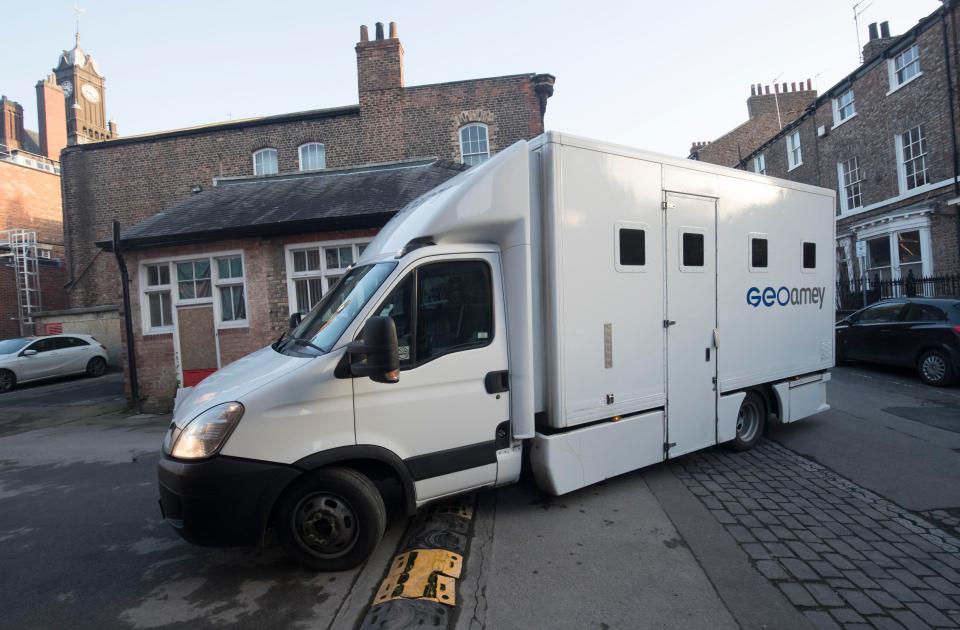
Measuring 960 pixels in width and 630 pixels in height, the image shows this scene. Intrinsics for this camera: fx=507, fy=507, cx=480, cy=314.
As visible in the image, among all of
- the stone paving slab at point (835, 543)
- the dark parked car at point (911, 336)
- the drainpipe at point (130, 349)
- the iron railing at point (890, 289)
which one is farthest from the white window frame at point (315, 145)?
the iron railing at point (890, 289)

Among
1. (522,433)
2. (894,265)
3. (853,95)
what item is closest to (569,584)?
(522,433)

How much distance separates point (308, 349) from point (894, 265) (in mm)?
19180

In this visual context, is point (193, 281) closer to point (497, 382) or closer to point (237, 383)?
point (237, 383)

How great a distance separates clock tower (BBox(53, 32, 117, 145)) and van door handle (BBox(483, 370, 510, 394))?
4251 cm

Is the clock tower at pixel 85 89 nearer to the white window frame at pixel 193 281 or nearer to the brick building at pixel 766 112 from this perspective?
the white window frame at pixel 193 281

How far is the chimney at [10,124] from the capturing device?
38.1 m

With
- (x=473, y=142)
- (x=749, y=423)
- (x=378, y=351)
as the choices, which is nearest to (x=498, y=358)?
(x=378, y=351)

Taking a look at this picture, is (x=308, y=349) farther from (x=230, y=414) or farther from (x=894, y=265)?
(x=894, y=265)

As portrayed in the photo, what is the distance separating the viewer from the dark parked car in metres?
8.45

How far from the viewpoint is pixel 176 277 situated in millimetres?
10375

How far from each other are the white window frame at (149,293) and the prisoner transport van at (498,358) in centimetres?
777

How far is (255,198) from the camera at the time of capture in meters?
11.8

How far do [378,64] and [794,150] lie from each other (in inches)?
704

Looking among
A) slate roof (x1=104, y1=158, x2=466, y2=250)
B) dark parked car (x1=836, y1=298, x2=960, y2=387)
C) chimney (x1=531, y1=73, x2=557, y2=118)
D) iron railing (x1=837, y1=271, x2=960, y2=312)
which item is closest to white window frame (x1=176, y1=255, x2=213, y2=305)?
slate roof (x1=104, y1=158, x2=466, y2=250)
